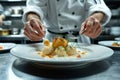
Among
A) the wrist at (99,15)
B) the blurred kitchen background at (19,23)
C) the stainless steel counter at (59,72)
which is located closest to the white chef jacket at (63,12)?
the wrist at (99,15)

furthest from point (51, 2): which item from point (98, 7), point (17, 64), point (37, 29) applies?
point (17, 64)

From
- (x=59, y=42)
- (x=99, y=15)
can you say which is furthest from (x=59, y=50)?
(x=99, y=15)

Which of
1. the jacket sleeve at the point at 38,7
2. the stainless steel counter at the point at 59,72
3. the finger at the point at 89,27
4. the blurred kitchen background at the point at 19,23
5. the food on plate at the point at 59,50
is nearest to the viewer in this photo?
the stainless steel counter at the point at 59,72

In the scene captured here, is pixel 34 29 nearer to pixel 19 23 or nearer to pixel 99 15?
pixel 99 15

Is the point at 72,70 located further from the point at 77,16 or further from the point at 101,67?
the point at 77,16

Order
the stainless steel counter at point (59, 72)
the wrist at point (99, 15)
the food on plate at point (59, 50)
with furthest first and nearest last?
the wrist at point (99, 15)
the food on plate at point (59, 50)
the stainless steel counter at point (59, 72)

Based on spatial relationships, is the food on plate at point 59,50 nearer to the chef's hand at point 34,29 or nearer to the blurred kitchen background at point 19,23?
the chef's hand at point 34,29

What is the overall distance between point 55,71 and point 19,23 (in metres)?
3.42

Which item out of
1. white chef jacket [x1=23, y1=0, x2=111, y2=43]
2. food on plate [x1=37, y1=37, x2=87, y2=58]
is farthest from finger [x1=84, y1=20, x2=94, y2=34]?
white chef jacket [x1=23, y1=0, x2=111, y2=43]

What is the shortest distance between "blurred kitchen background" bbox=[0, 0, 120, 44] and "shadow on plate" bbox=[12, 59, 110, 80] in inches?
100

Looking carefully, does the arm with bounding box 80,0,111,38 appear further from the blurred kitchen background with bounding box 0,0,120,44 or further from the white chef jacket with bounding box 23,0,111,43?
the blurred kitchen background with bounding box 0,0,120,44

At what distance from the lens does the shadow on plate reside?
0.53 metres

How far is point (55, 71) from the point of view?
1.86 ft

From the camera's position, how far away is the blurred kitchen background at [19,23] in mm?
3106
